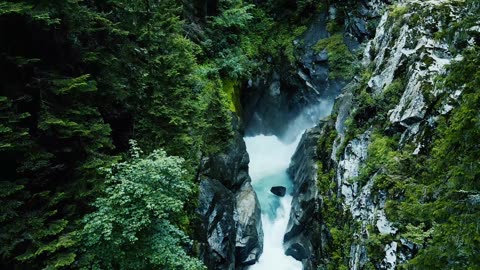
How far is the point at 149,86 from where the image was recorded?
10.0 m

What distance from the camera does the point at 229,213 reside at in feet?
44.8

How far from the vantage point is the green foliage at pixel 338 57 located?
20527mm

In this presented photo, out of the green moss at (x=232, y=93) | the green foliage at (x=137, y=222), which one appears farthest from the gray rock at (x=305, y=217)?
the green foliage at (x=137, y=222)

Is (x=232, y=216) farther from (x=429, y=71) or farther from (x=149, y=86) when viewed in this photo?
(x=429, y=71)

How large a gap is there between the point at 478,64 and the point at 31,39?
26.6ft

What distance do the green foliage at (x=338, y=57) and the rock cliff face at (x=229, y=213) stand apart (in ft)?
26.4

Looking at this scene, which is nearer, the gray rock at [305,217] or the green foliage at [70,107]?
the green foliage at [70,107]

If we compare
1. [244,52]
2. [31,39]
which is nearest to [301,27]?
[244,52]

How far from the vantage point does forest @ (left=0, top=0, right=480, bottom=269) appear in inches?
185

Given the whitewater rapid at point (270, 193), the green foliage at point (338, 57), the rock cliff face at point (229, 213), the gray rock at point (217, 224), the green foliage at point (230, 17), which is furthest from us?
the green foliage at point (338, 57)

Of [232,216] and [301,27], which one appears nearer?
[232,216]

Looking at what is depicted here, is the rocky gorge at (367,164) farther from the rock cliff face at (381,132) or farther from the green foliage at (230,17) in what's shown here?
the green foliage at (230,17)

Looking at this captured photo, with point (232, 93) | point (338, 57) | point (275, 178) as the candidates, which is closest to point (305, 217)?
point (275, 178)

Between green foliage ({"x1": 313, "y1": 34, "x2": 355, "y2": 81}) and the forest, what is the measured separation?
10022mm
